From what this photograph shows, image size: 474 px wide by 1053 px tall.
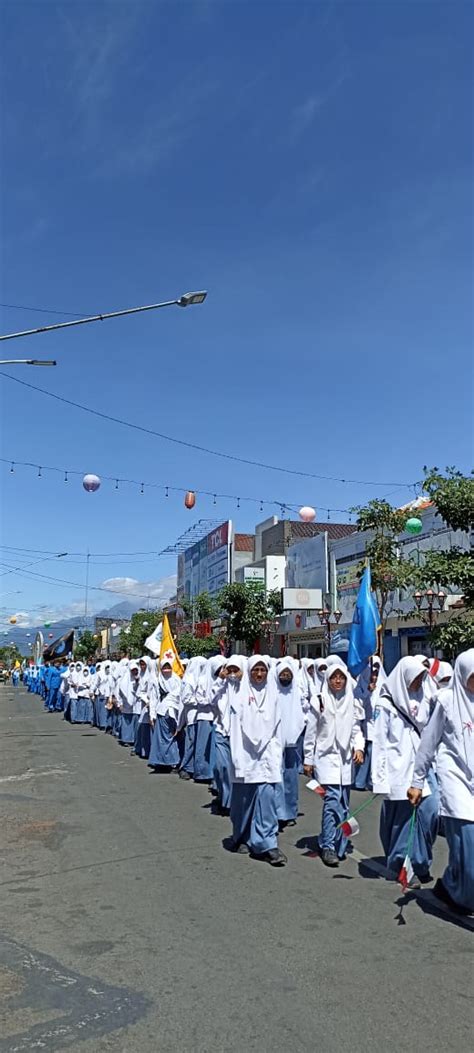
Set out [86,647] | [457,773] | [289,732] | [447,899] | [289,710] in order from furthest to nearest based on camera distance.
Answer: [86,647] < [289,710] < [289,732] < [447,899] < [457,773]

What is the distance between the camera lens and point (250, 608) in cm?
2922

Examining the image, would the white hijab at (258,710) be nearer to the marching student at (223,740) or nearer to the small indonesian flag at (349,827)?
the small indonesian flag at (349,827)

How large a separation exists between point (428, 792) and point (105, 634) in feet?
287

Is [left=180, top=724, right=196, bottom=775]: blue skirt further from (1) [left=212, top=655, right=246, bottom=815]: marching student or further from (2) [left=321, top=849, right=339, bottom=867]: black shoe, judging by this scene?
(2) [left=321, top=849, right=339, bottom=867]: black shoe

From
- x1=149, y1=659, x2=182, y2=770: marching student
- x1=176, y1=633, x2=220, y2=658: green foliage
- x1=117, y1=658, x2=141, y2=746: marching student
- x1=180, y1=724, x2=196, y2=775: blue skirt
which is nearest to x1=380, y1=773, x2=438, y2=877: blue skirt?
x1=180, y1=724, x2=196, y2=775: blue skirt

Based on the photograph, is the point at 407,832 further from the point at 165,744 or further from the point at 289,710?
the point at 165,744

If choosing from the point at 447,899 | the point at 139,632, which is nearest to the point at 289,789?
the point at 447,899

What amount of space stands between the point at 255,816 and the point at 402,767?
1498 mm

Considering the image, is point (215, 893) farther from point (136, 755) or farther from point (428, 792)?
point (136, 755)

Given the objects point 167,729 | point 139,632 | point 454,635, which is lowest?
point 167,729

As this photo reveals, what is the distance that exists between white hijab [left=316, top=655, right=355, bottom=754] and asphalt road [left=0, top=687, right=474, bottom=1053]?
3.21ft

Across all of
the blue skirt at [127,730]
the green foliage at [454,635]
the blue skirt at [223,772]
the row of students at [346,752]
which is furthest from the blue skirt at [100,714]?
the blue skirt at [223,772]

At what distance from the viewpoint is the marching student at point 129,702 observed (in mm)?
16984

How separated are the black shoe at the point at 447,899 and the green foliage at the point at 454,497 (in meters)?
6.69
